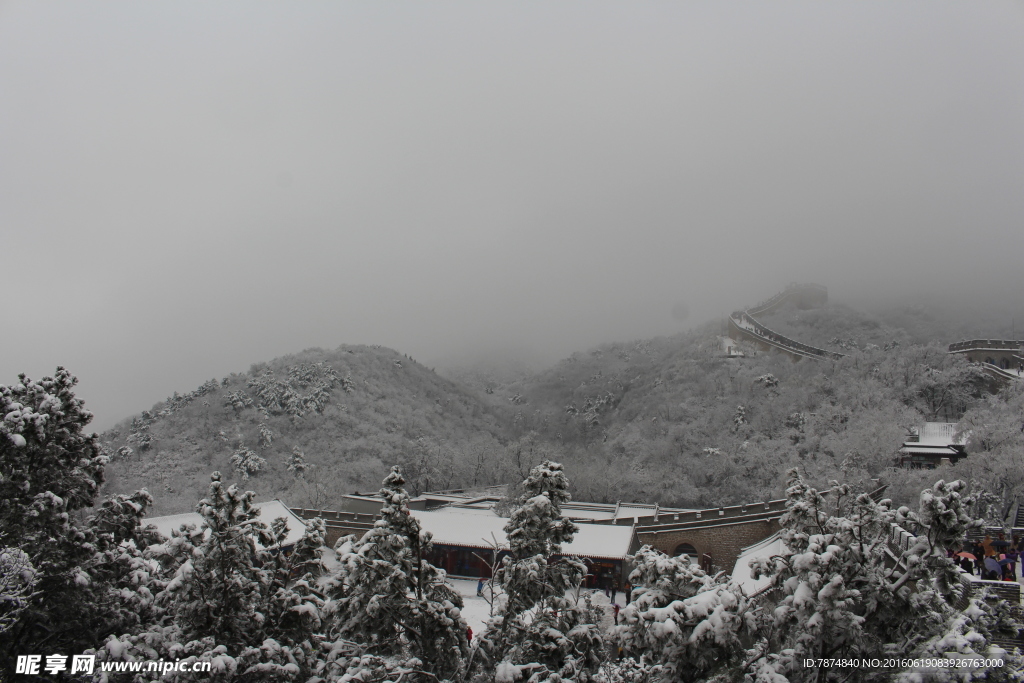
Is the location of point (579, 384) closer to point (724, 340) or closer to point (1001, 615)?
point (724, 340)

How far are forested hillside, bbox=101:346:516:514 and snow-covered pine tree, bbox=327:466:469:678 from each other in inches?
1303

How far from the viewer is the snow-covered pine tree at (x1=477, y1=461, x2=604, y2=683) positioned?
28.4ft

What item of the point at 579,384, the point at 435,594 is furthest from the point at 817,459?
the point at 579,384

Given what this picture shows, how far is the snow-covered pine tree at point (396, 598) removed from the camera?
27.5ft

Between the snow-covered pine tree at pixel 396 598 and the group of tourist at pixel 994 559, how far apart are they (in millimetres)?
9229

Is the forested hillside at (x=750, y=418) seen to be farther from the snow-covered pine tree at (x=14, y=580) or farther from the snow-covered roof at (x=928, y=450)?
the snow-covered pine tree at (x=14, y=580)

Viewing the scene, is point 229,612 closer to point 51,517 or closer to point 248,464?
point 51,517

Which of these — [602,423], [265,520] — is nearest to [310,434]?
[602,423]

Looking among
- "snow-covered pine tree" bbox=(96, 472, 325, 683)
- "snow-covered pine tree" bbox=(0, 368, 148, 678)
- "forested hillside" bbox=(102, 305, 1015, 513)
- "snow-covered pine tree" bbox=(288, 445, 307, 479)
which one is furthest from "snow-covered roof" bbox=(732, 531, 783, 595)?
"snow-covered pine tree" bbox=(288, 445, 307, 479)

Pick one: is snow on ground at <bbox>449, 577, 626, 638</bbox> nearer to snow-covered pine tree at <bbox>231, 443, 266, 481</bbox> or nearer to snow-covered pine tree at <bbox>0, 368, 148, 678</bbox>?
snow-covered pine tree at <bbox>0, 368, 148, 678</bbox>

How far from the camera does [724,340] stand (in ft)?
234

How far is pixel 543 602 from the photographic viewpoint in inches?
364

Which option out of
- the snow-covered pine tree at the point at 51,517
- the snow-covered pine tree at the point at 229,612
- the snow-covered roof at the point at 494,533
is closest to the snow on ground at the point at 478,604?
the snow-covered roof at the point at 494,533

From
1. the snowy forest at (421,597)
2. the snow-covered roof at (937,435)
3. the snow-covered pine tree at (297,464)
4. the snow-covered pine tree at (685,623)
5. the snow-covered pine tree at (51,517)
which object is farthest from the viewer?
the snow-covered pine tree at (297,464)
